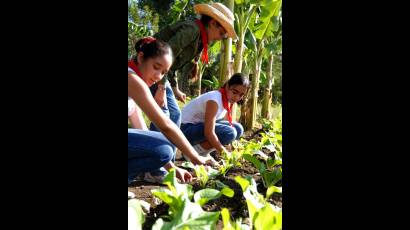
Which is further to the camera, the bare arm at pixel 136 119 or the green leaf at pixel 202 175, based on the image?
the bare arm at pixel 136 119

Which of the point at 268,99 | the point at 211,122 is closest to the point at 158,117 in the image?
the point at 211,122

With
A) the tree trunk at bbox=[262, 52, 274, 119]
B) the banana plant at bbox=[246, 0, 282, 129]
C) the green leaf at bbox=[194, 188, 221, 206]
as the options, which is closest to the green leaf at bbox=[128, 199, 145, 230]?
the green leaf at bbox=[194, 188, 221, 206]

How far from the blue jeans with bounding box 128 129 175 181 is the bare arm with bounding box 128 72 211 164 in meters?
0.31

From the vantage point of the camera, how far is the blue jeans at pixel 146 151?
1.52 meters

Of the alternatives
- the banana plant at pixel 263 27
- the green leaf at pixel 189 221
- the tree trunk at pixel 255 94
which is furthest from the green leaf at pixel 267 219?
the tree trunk at pixel 255 94

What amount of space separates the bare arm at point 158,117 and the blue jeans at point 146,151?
0.31 m

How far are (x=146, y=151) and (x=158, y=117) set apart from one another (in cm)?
34

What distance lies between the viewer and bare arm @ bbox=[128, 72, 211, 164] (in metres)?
1.23

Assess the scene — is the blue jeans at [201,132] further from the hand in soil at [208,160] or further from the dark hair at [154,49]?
the dark hair at [154,49]

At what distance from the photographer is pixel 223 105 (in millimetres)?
2379

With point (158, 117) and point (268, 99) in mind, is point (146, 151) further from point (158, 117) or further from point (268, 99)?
point (268, 99)
